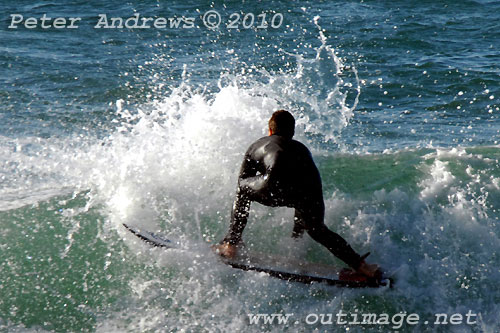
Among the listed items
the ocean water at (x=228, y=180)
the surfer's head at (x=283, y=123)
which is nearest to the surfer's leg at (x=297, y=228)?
the ocean water at (x=228, y=180)

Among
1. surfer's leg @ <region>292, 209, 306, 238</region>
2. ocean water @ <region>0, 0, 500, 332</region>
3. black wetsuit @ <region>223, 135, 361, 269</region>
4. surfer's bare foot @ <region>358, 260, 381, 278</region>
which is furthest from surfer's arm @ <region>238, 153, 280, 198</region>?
surfer's bare foot @ <region>358, 260, 381, 278</region>

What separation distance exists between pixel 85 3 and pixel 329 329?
13545 mm

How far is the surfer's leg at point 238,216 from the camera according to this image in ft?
18.1

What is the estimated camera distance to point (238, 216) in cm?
555

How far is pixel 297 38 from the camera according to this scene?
13586mm

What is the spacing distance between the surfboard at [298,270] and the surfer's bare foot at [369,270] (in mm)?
37

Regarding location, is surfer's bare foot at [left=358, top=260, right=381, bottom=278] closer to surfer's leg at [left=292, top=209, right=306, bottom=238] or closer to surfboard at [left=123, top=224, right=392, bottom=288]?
surfboard at [left=123, top=224, right=392, bottom=288]

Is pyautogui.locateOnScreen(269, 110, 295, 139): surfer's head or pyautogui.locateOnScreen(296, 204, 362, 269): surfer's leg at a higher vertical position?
pyautogui.locateOnScreen(269, 110, 295, 139): surfer's head

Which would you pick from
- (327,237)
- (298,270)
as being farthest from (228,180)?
(327,237)

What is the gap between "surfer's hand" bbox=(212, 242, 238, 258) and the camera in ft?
18.3

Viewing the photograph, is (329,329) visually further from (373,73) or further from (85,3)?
(85,3)

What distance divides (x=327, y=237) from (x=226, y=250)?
3.17ft

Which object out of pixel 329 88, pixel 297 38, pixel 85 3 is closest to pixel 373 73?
pixel 329 88

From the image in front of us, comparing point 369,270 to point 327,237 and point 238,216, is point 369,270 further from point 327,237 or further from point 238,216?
point 238,216
